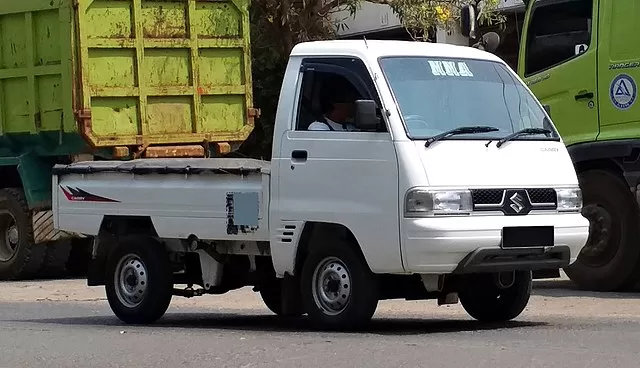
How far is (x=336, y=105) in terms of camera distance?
10.4 meters

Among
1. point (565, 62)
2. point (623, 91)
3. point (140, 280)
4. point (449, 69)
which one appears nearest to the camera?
point (449, 69)

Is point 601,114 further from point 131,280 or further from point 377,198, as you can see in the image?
point 131,280

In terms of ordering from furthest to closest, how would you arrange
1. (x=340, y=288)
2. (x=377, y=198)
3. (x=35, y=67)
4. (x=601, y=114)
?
(x=35, y=67) < (x=601, y=114) < (x=340, y=288) < (x=377, y=198)

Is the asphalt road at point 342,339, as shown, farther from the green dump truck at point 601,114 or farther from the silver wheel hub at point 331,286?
the green dump truck at point 601,114

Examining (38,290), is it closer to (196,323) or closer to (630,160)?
(196,323)

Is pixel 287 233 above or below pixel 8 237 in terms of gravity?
above

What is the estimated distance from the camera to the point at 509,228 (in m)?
9.83

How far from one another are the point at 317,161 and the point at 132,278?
2267 millimetres

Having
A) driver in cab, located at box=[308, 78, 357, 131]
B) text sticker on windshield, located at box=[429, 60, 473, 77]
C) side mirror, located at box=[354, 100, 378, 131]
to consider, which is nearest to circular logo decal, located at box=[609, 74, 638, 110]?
text sticker on windshield, located at box=[429, 60, 473, 77]

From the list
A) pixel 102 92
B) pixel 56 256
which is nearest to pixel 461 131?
pixel 102 92

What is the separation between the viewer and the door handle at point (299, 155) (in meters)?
10.3

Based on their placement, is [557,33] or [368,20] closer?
[557,33]

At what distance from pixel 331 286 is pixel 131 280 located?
84.7 inches

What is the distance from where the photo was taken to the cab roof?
10.3 meters
